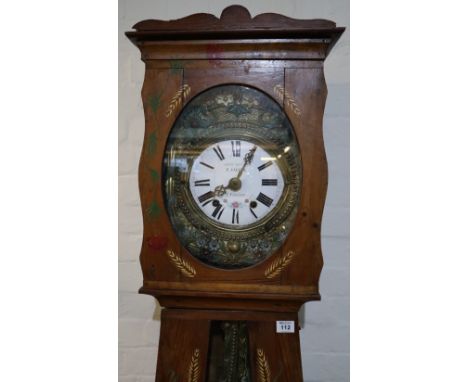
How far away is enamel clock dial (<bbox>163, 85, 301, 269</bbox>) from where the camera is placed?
1.01m

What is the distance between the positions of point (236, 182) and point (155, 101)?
298mm

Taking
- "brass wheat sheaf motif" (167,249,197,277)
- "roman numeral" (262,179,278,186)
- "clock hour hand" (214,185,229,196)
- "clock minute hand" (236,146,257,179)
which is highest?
"clock minute hand" (236,146,257,179)

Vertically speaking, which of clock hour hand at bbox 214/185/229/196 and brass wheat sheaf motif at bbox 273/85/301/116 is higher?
brass wheat sheaf motif at bbox 273/85/301/116

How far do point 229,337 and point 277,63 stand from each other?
743mm

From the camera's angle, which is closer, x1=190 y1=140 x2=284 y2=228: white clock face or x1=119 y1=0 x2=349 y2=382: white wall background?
x1=190 y1=140 x2=284 y2=228: white clock face

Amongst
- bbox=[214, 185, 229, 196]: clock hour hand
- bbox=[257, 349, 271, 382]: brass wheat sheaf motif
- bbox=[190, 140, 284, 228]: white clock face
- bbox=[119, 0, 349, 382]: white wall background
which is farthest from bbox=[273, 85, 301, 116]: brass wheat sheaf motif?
bbox=[257, 349, 271, 382]: brass wheat sheaf motif

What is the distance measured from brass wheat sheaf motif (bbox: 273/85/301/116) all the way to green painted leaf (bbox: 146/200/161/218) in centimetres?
42

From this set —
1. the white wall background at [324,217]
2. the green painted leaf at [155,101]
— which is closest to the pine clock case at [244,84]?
the green painted leaf at [155,101]

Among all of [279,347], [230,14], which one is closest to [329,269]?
[279,347]

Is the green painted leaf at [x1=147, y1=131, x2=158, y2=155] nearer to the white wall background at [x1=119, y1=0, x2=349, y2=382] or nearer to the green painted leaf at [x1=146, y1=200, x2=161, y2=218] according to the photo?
the green painted leaf at [x1=146, y1=200, x2=161, y2=218]

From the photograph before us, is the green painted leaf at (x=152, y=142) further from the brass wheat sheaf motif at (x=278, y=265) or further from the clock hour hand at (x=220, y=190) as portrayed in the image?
the brass wheat sheaf motif at (x=278, y=265)

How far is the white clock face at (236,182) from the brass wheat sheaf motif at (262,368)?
338 mm

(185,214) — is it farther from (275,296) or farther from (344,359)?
(344,359)

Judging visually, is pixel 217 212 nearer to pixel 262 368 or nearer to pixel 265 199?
pixel 265 199
